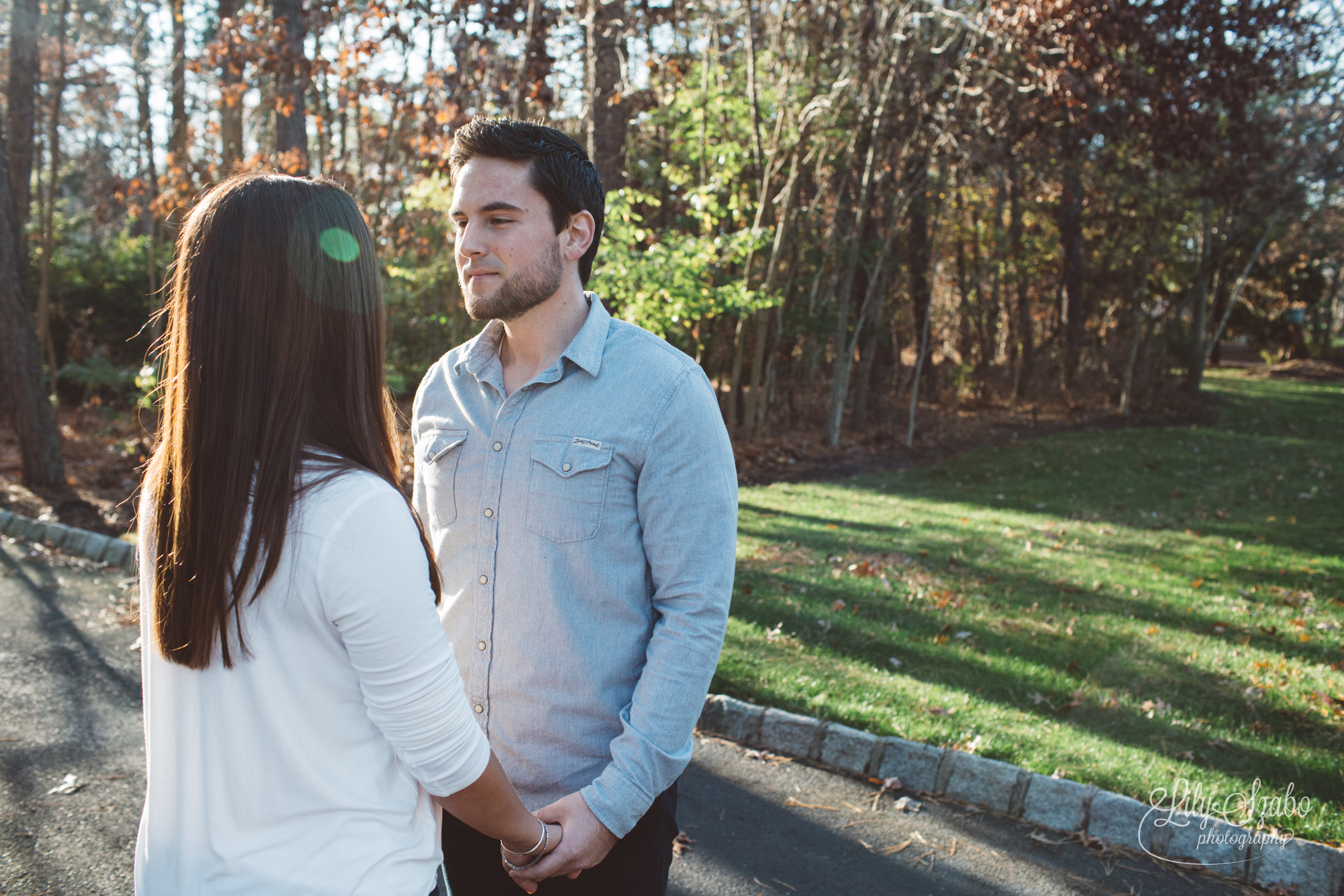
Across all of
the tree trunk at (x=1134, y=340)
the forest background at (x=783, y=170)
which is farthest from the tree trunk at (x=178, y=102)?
the tree trunk at (x=1134, y=340)

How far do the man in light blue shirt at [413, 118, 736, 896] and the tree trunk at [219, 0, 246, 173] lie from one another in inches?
156

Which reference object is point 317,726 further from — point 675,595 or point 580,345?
point 580,345

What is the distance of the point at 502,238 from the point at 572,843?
1264 mm

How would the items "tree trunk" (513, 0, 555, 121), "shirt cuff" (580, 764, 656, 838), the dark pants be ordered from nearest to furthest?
1. "shirt cuff" (580, 764, 656, 838)
2. the dark pants
3. "tree trunk" (513, 0, 555, 121)

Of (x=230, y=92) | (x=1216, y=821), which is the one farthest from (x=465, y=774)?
(x=230, y=92)

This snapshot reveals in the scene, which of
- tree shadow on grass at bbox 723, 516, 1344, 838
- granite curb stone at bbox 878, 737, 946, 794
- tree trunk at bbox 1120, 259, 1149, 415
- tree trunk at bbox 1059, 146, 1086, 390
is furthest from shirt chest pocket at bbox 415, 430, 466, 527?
tree trunk at bbox 1059, 146, 1086, 390

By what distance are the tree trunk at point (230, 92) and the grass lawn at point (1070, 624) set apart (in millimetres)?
4736

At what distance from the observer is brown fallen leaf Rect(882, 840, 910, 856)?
3.49 m

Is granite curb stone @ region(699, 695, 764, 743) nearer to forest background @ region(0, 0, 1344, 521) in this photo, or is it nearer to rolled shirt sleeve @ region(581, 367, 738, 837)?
rolled shirt sleeve @ region(581, 367, 738, 837)

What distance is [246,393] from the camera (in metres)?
1.28

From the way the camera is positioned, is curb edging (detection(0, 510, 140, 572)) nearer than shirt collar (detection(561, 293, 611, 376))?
No

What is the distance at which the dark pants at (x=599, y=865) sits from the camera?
1813 mm

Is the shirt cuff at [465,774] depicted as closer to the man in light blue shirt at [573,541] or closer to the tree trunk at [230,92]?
the man in light blue shirt at [573,541]

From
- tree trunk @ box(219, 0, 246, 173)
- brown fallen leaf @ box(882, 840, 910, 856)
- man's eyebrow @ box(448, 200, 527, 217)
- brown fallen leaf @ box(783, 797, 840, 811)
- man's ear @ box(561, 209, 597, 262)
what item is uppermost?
tree trunk @ box(219, 0, 246, 173)
